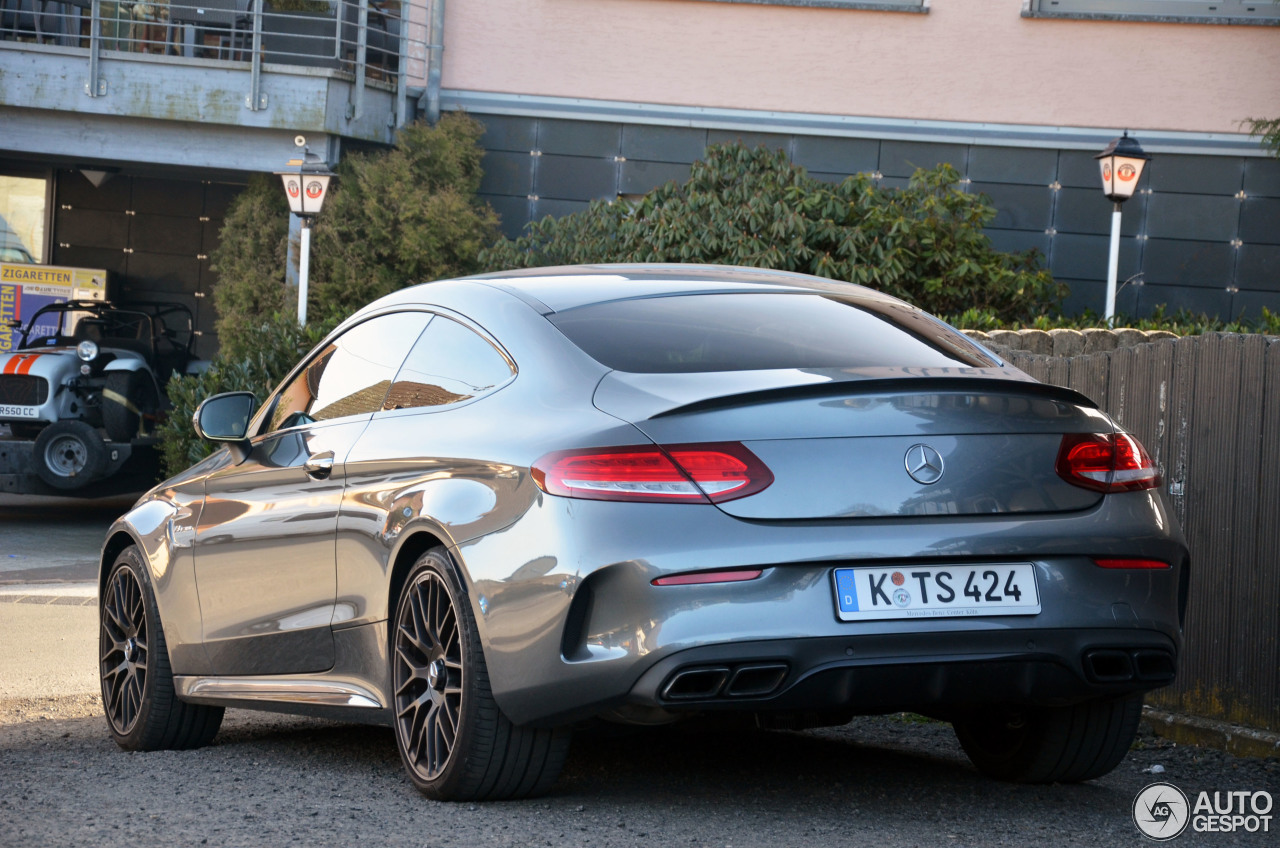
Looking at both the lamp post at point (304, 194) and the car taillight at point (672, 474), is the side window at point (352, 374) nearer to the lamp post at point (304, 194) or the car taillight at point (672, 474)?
the car taillight at point (672, 474)

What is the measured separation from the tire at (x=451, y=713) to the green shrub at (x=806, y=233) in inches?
381

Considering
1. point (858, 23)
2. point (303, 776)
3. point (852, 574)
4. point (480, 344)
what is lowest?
point (303, 776)

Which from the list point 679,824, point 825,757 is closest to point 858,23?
point 825,757

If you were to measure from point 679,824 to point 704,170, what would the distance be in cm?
1114

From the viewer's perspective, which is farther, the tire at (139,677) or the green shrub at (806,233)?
the green shrub at (806,233)

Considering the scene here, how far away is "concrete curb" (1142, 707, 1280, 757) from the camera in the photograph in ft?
17.4

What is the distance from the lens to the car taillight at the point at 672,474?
377 centimetres

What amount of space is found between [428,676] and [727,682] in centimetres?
95

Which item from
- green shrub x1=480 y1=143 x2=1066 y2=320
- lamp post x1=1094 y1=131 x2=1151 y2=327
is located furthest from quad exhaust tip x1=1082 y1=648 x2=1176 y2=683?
lamp post x1=1094 y1=131 x2=1151 y2=327

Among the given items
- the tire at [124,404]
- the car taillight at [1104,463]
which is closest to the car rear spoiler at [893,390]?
the car taillight at [1104,463]

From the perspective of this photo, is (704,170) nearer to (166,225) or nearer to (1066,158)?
(1066,158)

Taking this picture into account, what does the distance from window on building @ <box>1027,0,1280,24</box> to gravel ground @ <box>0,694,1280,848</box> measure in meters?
12.3

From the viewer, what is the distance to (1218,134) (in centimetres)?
1662

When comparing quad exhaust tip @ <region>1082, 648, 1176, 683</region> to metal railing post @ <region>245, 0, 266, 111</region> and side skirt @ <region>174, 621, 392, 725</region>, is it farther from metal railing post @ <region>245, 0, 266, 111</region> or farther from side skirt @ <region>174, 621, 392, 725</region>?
metal railing post @ <region>245, 0, 266, 111</region>
